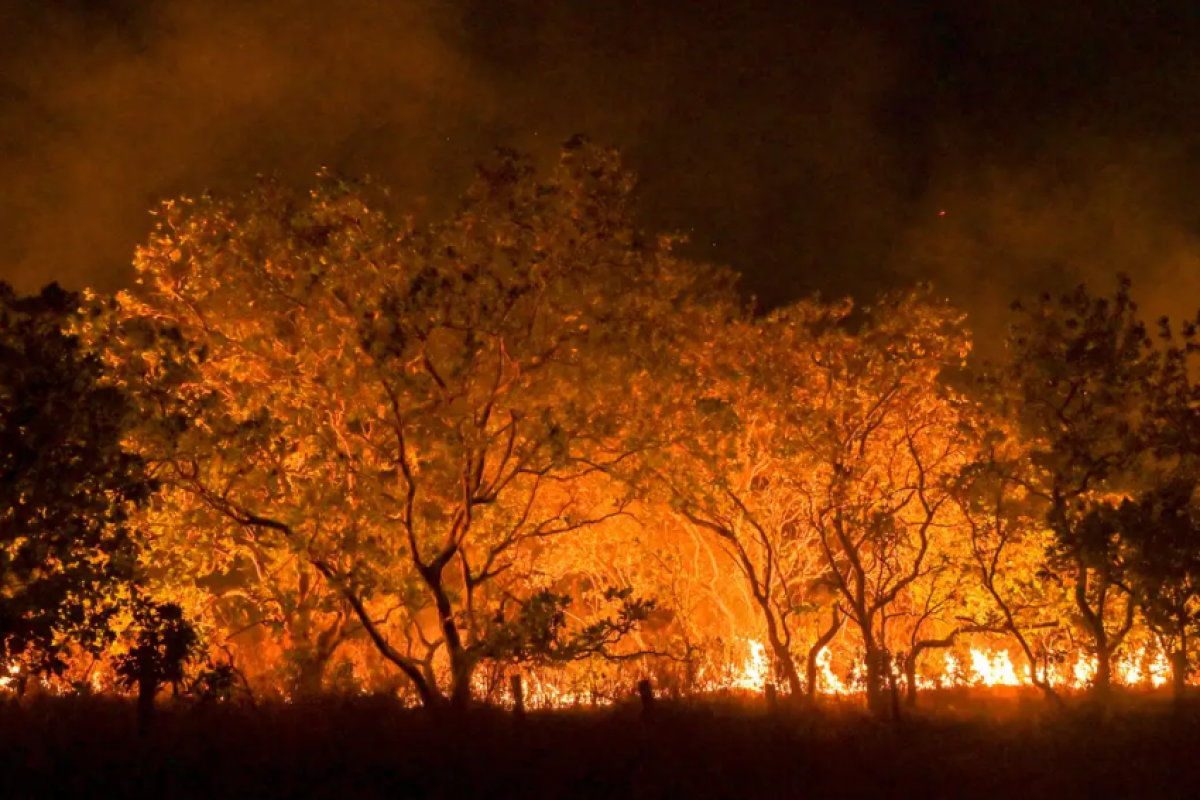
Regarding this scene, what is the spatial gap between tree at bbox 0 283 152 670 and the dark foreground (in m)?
1.65

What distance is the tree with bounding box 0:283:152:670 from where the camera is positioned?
35.5 ft

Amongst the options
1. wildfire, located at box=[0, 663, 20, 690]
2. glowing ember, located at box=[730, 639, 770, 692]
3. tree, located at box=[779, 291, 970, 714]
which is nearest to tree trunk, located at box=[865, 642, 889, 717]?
tree, located at box=[779, 291, 970, 714]

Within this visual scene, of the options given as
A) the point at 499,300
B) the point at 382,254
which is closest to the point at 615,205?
the point at 499,300

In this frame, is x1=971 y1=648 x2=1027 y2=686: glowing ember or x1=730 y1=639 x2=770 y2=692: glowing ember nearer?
x1=730 y1=639 x2=770 y2=692: glowing ember

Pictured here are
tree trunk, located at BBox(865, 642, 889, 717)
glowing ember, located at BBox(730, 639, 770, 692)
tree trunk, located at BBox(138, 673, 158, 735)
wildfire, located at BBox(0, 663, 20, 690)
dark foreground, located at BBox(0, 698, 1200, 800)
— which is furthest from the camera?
glowing ember, located at BBox(730, 639, 770, 692)

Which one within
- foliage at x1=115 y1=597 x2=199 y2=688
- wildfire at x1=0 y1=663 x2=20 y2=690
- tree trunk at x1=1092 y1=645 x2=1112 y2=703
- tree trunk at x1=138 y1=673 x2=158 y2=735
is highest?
foliage at x1=115 y1=597 x2=199 y2=688

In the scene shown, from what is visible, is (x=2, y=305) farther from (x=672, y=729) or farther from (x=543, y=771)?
(x=672, y=729)

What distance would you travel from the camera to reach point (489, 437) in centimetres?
1670

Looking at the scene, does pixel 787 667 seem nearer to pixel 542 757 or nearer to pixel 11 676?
pixel 542 757

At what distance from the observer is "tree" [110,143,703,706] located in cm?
1563

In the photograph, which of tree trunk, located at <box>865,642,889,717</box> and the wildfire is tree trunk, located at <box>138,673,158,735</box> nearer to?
the wildfire

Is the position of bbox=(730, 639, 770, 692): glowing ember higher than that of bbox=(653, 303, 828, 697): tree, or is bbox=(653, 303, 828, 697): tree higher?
bbox=(653, 303, 828, 697): tree

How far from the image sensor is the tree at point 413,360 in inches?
615

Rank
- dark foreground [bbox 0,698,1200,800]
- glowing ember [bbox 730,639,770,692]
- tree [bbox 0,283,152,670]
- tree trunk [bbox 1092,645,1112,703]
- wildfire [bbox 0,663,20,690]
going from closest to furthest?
tree [bbox 0,283,152,670] < dark foreground [bbox 0,698,1200,800] < wildfire [bbox 0,663,20,690] < tree trunk [bbox 1092,645,1112,703] < glowing ember [bbox 730,639,770,692]
